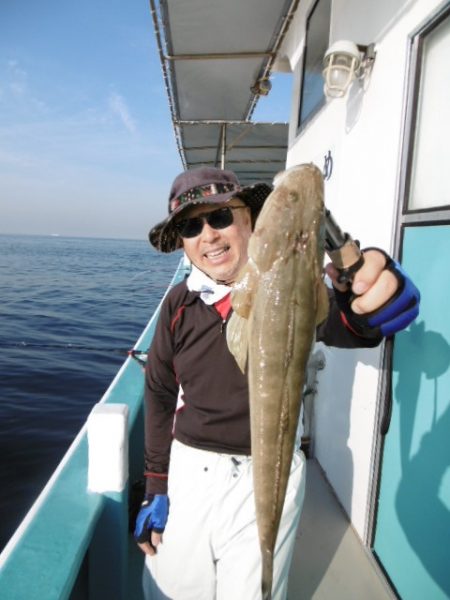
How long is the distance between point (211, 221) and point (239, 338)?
3.12 feet

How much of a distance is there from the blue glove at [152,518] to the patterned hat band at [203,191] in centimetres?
197

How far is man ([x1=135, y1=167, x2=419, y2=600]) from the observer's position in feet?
7.97

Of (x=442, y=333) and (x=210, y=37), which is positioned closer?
(x=442, y=333)

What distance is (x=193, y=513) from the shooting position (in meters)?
2.49

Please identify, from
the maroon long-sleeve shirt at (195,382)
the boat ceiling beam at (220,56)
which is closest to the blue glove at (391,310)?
the maroon long-sleeve shirt at (195,382)

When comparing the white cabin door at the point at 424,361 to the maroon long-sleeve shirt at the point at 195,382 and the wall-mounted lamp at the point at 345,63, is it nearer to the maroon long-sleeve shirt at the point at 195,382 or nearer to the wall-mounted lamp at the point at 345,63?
the wall-mounted lamp at the point at 345,63

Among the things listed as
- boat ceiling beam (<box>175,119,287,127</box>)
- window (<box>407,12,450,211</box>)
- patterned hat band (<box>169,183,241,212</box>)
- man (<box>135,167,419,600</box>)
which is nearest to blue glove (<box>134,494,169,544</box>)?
man (<box>135,167,419,600</box>)

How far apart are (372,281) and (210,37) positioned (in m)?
5.01

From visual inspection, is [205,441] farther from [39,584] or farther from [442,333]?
[442,333]

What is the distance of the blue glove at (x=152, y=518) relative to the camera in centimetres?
268

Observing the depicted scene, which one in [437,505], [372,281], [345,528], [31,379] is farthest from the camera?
[31,379]

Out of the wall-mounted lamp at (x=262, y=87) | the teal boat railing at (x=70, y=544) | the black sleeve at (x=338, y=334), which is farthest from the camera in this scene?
the wall-mounted lamp at (x=262, y=87)

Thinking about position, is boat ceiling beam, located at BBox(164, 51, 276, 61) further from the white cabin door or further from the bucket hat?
the bucket hat

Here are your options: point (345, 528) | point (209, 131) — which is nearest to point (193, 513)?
point (345, 528)
